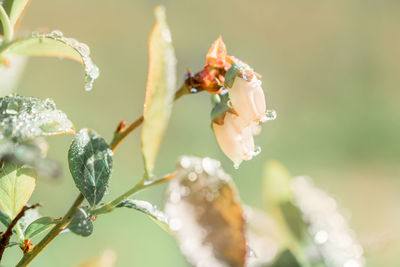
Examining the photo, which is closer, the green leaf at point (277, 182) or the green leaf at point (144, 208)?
the green leaf at point (144, 208)

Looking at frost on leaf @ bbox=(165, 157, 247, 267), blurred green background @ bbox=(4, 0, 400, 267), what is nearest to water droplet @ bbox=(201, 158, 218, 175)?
frost on leaf @ bbox=(165, 157, 247, 267)

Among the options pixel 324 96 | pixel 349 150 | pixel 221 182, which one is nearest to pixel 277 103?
pixel 324 96

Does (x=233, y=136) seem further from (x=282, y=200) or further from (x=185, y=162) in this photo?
(x=282, y=200)

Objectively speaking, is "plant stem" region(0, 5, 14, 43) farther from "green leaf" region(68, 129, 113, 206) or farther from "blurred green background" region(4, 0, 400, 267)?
"blurred green background" region(4, 0, 400, 267)

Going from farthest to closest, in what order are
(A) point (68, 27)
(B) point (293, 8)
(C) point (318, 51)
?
(B) point (293, 8) → (C) point (318, 51) → (A) point (68, 27)

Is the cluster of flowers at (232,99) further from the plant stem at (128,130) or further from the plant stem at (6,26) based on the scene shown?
the plant stem at (6,26)

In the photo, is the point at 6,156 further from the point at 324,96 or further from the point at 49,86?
the point at 324,96

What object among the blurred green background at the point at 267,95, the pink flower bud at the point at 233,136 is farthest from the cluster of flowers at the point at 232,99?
the blurred green background at the point at 267,95
